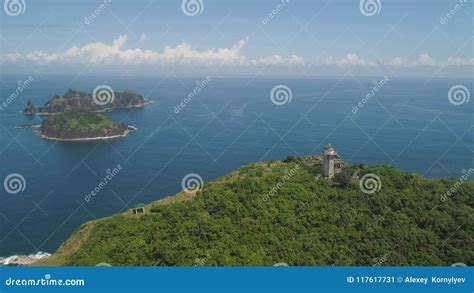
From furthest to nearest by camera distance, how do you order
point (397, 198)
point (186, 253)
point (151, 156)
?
1. point (151, 156)
2. point (397, 198)
3. point (186, 253)

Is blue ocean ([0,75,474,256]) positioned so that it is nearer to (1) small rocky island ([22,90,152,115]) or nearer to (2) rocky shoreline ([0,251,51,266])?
(2) rocky shoreline ([0,251,51,266])

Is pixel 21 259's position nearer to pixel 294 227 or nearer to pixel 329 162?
pixel 294 227

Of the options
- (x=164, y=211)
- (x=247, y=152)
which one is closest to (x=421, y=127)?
(x=247, y=152)

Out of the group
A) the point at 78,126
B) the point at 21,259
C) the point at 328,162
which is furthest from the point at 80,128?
the point at 328,162

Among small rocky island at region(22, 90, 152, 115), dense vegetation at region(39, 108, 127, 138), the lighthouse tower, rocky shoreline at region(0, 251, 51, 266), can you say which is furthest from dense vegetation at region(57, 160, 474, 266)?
small rocky island at region(22, 90, 152, 115)

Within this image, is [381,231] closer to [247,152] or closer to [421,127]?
[247,152]

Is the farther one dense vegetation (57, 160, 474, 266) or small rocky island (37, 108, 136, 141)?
small rocky island (37, 108, 136, 141)
